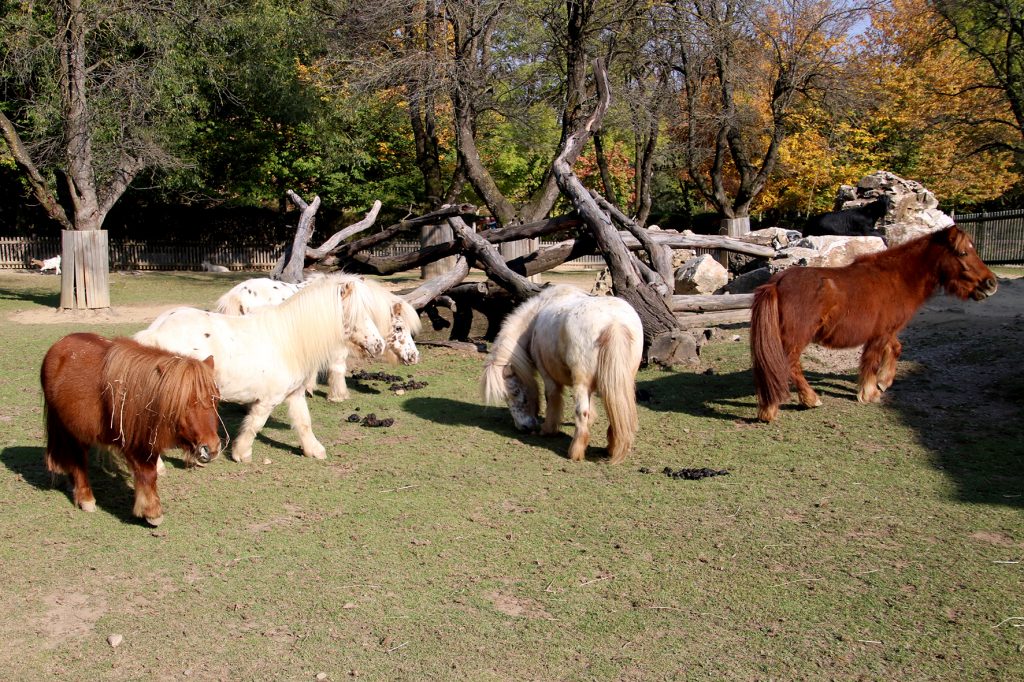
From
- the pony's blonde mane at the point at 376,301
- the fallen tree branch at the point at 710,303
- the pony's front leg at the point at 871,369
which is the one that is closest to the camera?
the pony's blonde mane at the point at 376,301

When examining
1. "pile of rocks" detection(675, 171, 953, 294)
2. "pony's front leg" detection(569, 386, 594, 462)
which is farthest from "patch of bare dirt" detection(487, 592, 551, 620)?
"pile of rocks" detection(675, 171, 953, 294)

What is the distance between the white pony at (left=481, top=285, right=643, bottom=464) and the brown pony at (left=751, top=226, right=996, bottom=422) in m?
1.58

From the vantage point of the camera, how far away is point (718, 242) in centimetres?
1269

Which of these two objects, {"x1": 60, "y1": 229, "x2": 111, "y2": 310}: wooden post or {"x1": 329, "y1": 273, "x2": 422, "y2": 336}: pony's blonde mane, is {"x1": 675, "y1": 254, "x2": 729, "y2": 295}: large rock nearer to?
{"x1": 329, "y1": 273, "x2": 422, "y2": 336}: pony's blonde mane

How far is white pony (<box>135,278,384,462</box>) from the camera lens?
6.37 metres

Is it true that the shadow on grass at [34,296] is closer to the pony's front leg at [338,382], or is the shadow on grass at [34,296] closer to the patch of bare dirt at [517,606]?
the pony's front leg at [338,382]

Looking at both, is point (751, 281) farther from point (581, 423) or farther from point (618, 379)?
point (618, 379)

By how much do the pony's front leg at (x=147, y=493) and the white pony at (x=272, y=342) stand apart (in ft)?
3.56

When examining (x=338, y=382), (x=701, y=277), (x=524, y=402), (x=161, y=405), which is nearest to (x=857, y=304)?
(x=524, y=402)

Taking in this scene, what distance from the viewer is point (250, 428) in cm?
677

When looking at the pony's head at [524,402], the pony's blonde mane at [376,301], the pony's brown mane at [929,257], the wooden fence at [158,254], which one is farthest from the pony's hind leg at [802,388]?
the wooden fence at [158,254]

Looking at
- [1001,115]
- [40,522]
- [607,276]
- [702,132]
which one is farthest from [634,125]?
[40,522]

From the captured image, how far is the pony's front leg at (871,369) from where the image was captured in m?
8.24

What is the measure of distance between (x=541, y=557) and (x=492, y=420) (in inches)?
138
